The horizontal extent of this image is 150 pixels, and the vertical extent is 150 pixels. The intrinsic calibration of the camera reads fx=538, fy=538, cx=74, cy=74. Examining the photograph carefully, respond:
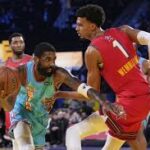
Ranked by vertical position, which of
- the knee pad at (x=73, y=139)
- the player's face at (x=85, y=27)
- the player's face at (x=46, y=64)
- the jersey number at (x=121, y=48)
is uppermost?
the player's face at (x=85, y=27)

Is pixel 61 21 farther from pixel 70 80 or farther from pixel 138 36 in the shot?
pixel 138 36

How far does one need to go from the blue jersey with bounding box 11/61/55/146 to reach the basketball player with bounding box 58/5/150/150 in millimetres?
570

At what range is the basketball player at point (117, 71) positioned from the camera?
478 centimetres

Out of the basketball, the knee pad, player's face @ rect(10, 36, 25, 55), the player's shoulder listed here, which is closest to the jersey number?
the player's shoulder

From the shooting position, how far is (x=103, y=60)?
479 centimetres

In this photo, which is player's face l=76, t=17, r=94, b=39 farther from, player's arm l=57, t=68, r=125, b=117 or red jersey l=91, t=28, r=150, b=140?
player's arm l=57, t=68, r=125, b=117

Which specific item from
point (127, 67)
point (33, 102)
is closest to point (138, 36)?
point (127, 67)

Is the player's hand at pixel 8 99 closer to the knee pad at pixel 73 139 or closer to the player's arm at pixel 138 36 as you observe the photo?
the knee pad at pixel 73 139

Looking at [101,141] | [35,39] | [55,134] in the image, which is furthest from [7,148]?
[35,39]

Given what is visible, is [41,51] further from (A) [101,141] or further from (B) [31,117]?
(A) [101,141]

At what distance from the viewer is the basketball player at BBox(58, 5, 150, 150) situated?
4.78 metres

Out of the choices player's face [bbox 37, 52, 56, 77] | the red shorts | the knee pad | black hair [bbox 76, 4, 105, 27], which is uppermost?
black hair [bbox 76, 4, 105, 27]

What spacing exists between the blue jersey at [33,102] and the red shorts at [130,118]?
791 mm

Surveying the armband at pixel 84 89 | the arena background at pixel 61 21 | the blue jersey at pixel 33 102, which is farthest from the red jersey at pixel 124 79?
the arena background at pixel 61 21
